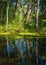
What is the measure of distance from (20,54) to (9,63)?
3.18 meters

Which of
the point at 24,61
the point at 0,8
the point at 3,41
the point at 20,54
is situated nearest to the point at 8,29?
the point at 3,41

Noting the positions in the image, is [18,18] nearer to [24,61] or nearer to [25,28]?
[25,28]

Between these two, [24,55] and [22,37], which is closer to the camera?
[24,55]

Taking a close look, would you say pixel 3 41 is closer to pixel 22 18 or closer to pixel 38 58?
pixel 38 58

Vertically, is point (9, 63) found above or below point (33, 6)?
below

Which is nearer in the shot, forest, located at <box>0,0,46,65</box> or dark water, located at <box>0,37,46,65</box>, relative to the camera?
dark water, located at <box>0,37,46,65</box>

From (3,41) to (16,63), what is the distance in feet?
33.1

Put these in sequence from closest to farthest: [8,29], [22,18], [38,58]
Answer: [38,58], [8,29], [22,18]

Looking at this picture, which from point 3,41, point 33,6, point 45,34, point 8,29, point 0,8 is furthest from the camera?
point 0,8

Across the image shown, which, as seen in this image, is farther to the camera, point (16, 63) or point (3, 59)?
point (3, 59)

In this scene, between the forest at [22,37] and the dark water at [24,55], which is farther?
the forest at [22,37]

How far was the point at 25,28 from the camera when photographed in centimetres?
3516

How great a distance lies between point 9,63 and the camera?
16.5 m

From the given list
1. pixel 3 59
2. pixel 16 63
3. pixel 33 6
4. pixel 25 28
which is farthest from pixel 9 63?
pixel 33 6
